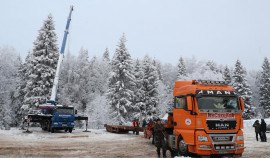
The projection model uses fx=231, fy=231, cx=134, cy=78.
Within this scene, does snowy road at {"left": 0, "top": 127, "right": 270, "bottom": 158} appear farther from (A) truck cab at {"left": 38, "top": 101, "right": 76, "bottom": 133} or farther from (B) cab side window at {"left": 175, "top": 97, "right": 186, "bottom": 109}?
(A) truck cab at {"left": 38, "top": 101, "right": 76, "bottom": 133}

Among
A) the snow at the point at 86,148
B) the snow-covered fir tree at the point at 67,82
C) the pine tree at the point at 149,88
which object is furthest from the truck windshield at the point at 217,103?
the snow-covered fir tree at the point at 67,82

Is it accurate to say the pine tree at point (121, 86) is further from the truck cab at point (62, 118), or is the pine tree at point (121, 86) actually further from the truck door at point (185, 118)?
the truck door at point (185, 118)

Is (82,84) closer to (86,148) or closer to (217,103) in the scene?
(86,148)

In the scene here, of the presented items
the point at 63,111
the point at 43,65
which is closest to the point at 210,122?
the point at 63,111

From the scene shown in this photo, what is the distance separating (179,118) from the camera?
1085cm

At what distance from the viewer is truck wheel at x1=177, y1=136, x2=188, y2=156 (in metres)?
10.1

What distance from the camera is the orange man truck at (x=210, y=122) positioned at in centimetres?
937

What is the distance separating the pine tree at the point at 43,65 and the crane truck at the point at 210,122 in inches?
966

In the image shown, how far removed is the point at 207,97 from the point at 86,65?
50.3m

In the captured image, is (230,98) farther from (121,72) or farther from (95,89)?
(95,89)

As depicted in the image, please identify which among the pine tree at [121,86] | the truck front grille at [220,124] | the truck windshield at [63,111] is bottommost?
the truck front grille at [220,124]

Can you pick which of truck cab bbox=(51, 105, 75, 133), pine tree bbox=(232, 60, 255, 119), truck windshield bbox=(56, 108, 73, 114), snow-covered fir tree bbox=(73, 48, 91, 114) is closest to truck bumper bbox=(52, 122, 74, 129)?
truck cab bbox=(51, 105, 75, 133)

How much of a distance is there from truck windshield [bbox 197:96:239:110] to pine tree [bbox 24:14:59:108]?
25.1 m

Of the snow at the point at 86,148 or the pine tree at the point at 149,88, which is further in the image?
the pine tree at the point at 149,88
